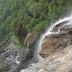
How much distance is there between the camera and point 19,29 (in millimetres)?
30516

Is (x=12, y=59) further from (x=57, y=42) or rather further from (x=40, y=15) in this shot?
(x=57, y=42)

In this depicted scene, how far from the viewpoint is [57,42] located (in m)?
10.4

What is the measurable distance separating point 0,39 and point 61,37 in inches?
1542

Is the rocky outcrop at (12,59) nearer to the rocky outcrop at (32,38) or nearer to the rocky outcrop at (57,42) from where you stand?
the rocky outcrop at (32,38)

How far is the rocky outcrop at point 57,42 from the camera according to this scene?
32.6 ft

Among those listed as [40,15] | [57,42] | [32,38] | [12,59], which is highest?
[40,15]

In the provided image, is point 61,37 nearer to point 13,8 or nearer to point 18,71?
point 18,71

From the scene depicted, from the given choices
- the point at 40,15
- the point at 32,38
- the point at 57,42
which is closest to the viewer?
the point at 57,42

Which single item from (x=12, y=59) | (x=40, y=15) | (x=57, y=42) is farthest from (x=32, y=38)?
(x=57, y=42)

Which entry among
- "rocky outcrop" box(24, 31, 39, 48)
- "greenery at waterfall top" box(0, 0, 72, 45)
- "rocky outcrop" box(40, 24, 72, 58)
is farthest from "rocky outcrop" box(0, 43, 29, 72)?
"rocky outcrop" box(40, 24, 72, 58)

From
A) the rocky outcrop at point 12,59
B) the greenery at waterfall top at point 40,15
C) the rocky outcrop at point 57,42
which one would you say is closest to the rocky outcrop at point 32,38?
the greenery at waterfall top at point 40,15

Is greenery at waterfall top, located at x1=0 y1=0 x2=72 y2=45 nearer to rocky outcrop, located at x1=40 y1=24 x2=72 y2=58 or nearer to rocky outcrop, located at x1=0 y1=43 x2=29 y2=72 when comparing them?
rocky outcrop, located at x1=0 y1=43 x2=29 y2=72

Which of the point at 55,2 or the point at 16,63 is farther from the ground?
the point at 55,2

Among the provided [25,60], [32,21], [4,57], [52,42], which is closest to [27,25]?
[32,21]
